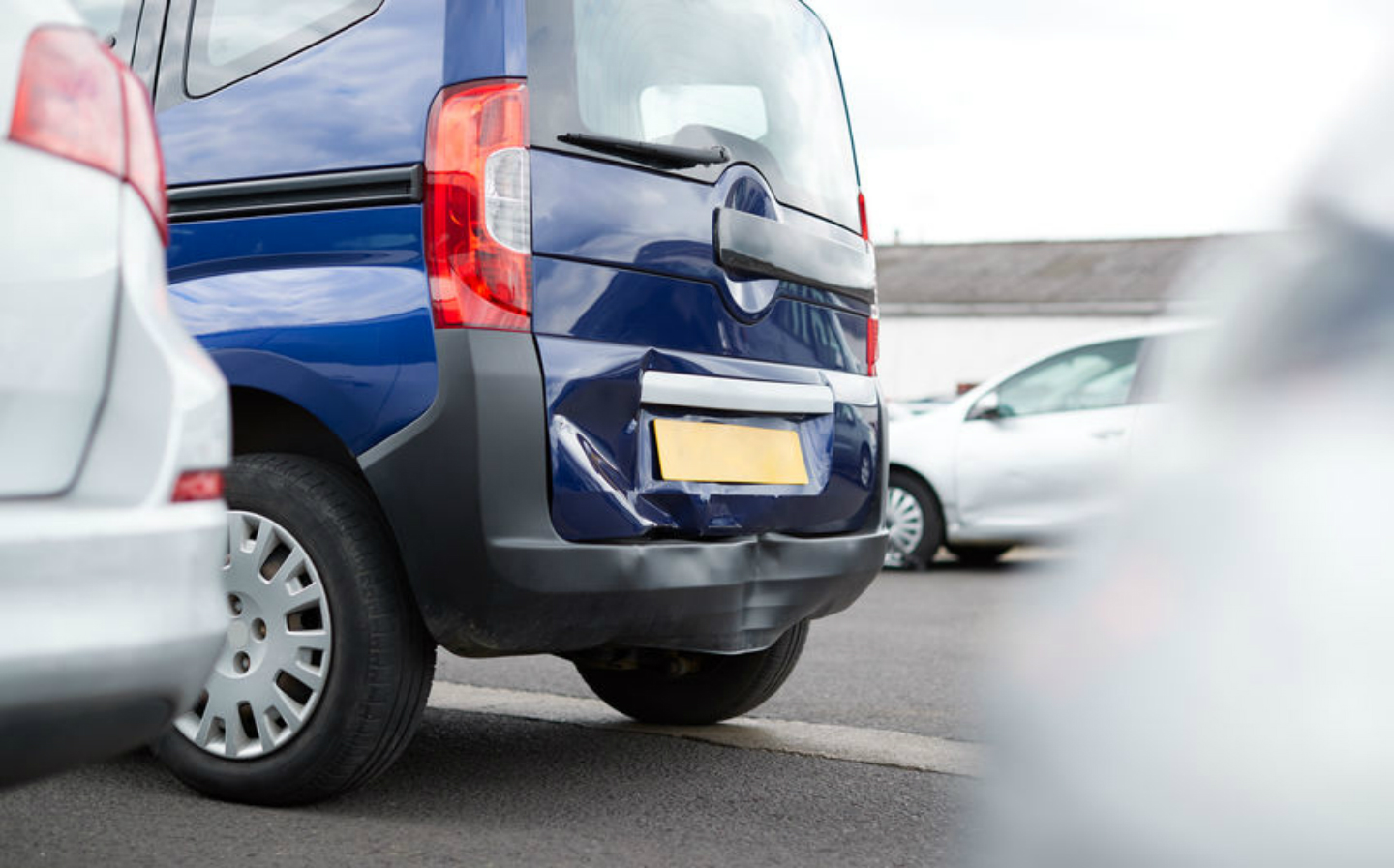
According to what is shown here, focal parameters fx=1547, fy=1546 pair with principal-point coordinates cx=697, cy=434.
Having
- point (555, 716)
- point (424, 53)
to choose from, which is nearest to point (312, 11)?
point (424, 53)

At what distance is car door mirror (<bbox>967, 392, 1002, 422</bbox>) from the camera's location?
910 cm

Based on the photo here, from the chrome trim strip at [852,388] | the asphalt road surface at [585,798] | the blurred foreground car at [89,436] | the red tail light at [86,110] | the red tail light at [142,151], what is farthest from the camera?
the chrome trim strip at [852,388]

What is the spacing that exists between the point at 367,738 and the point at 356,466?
540 millimetres

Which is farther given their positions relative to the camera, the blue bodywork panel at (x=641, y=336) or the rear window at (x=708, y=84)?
the rear window at (x=708, y=84)

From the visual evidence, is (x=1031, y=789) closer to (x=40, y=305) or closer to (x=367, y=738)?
(x=40, y=305)

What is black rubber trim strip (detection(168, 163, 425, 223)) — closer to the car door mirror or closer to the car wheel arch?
the car wheel arch

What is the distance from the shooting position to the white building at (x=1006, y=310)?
111 feet

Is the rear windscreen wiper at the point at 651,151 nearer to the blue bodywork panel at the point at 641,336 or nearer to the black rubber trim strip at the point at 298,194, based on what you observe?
the blue bodywork panel at the point at 641,336

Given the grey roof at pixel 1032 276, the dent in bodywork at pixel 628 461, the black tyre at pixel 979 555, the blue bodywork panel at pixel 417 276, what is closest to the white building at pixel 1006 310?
the grey roof at pixel 1032 276

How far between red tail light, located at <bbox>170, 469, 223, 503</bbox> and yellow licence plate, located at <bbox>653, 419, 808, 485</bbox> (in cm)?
116

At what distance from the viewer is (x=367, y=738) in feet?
9.79

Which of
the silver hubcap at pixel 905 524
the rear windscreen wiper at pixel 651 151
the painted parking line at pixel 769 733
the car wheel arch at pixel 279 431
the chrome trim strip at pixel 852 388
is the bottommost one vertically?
the silver hubcap at pixel 905 524

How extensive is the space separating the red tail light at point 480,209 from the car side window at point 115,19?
915 mm

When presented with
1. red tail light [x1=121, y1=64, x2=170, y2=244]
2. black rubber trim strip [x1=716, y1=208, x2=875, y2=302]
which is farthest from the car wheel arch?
red tail light [x1=121, y1=64, x2=170, y2=244]
